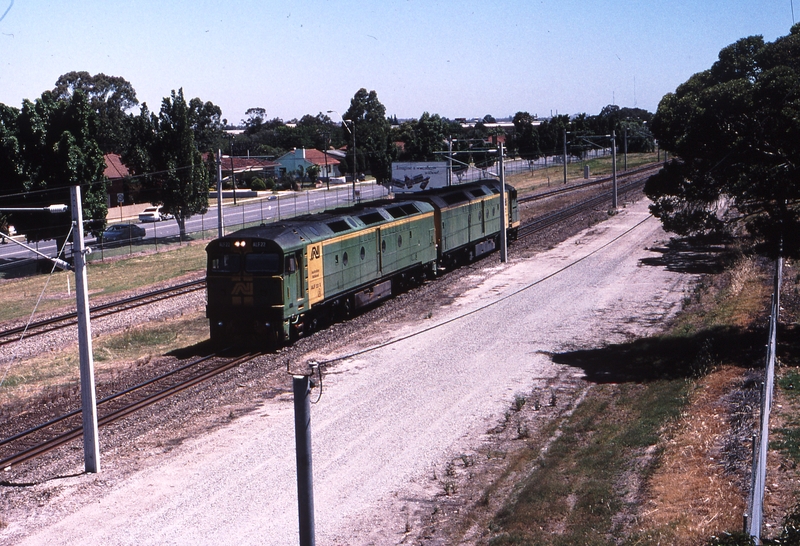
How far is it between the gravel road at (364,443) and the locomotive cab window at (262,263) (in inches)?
120

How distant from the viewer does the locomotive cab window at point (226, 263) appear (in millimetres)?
23469

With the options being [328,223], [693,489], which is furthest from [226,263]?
[693,489]

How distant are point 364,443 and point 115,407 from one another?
267 inches

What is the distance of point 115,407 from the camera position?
1948cm

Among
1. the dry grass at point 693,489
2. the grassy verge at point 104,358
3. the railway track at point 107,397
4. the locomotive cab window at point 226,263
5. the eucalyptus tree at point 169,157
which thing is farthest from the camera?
the eucalyptus tree at point 169,157

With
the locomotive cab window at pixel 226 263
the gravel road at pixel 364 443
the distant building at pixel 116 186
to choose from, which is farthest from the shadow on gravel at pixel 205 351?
the distant building at pixel 116 186

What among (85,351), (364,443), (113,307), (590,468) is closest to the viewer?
(590,468)

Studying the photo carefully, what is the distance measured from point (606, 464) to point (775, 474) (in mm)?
2875

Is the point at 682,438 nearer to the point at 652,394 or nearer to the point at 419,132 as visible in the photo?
the point at 652,394

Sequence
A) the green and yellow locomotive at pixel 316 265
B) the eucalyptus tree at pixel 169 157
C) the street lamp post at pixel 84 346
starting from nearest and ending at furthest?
1. the street lamp post at pixel 84 346
2. the green and yellow locomotive at pixel 316 265
3. the eucalyptus tree at pixel 169 157

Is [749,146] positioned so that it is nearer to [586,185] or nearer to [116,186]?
[586,185]

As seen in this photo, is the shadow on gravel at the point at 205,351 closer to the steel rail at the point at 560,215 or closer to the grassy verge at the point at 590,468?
the grassy verge at the point at 590,468

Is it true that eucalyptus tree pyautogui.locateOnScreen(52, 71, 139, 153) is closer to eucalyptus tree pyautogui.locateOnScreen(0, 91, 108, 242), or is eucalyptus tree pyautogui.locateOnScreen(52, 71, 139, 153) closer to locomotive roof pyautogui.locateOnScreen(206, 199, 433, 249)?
eucalyptus tree pyautogui.locateOnScreen(0, 91, 108, 242)

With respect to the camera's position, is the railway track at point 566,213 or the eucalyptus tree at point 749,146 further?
the railway track at point 566,213
